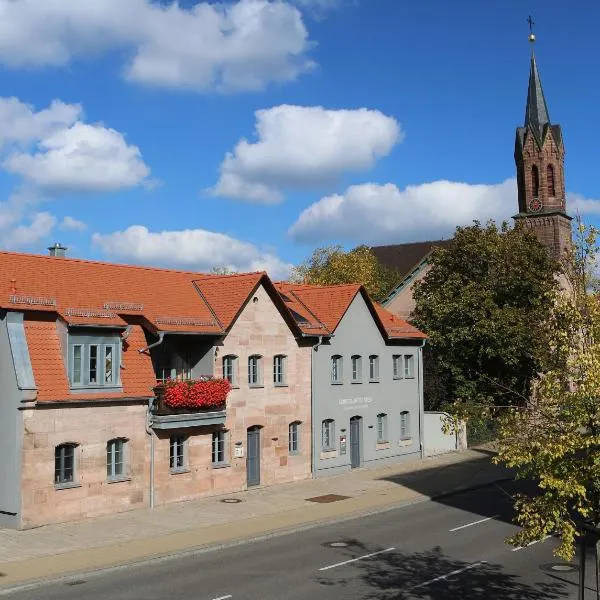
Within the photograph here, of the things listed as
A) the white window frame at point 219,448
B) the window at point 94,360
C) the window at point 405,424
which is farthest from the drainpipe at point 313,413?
the window at point 94,360

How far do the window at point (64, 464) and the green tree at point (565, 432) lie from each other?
15.5 meters

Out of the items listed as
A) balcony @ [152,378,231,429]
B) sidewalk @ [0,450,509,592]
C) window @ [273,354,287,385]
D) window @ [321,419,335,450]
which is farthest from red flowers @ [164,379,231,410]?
window @ [321,419,335,450]

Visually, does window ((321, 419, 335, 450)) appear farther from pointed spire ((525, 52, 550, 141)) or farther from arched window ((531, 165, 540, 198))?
pointed spire ((525, 52, 550, 141))

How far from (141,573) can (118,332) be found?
31.0ft

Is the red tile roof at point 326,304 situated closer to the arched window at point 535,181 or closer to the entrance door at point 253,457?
the entrance door at point 253,457

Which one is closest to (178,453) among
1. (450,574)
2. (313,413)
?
(313,413)

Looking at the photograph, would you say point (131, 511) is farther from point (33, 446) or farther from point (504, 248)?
point (504, 248)

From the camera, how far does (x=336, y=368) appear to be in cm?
3531

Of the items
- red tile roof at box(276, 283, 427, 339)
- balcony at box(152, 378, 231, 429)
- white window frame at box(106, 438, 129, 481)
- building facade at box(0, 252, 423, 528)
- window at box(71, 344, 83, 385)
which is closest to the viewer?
building facade at box(0, 252, 423, 528)

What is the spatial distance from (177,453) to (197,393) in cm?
242

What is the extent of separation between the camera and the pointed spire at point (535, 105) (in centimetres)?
7169

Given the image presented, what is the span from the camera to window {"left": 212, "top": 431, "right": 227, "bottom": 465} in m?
28.7

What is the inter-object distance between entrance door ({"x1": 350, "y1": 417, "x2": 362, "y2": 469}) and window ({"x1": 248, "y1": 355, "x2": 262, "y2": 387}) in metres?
6.64

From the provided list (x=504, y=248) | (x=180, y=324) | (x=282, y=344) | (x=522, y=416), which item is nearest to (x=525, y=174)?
(x=504, y=248)
